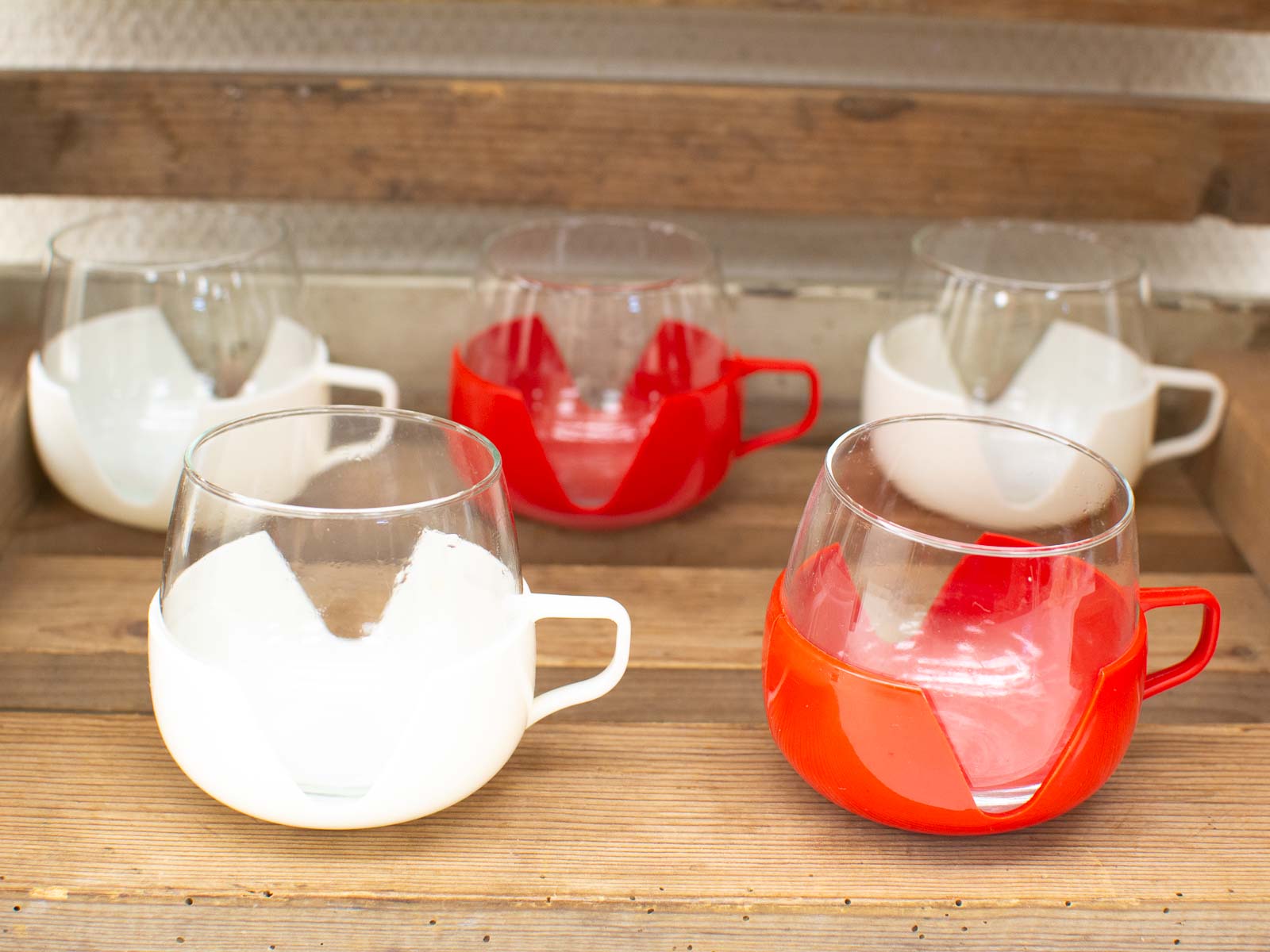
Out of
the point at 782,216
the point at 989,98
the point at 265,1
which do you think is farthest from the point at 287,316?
the point at 989,98

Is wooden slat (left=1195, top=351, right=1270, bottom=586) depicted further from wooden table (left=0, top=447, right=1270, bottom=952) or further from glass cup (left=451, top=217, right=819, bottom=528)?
glass cup (left=451, top=217, right=819, bottom=528)

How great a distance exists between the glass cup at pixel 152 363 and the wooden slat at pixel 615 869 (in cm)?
20

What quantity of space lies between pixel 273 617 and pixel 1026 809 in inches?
12.1

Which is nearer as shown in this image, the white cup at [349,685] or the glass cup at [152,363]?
the white cup at [349,685]

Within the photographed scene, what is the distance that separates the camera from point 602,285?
2.49 feet

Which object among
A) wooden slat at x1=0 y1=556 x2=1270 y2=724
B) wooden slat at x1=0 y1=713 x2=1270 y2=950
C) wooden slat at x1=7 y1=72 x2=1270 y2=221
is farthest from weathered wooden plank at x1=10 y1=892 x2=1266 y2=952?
Result: wooden slat at x1=7 y1=72 x2=1270 y2=221

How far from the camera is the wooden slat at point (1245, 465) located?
73 centimetres

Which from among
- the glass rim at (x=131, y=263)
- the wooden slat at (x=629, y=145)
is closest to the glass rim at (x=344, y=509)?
the glass rim at (x=131, y=263)

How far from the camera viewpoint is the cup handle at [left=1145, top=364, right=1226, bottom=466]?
762 millimetres

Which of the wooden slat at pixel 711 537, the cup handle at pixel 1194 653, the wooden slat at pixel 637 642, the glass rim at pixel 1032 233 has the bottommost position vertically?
the wooden slat at pixel 711 537

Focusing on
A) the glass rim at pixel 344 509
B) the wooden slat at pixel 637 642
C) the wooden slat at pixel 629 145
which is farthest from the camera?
the wooden slat at pixel 629 145

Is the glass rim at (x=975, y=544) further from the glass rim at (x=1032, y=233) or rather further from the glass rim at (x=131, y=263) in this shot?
the glass rim at (x=131, y=263)

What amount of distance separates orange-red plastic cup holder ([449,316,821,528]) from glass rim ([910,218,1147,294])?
111mm

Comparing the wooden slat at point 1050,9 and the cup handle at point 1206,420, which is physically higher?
the wooden slat at point 1050,9
